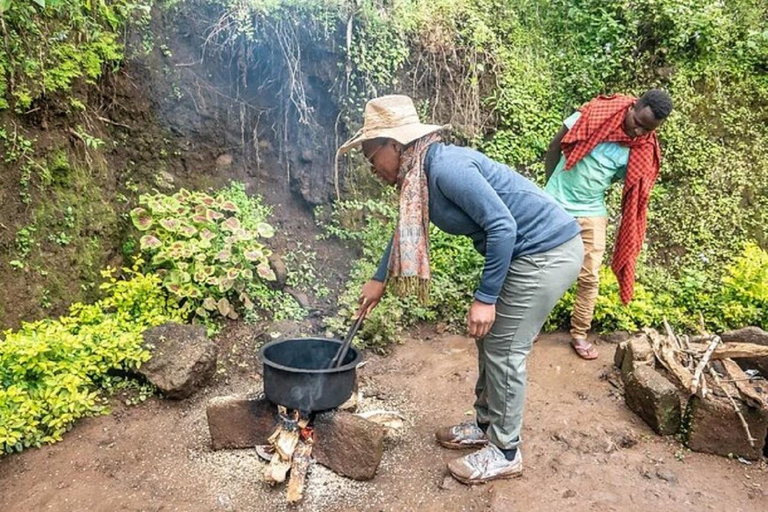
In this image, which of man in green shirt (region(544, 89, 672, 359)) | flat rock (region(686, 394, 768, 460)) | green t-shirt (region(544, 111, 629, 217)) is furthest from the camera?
green t-shirt (region(544, 111, 629, 217))

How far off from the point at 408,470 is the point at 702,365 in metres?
1.92

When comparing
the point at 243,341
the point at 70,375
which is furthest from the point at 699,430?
the point at 70,375

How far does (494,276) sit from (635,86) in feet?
15.8

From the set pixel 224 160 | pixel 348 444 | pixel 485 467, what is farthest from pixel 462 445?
pixel 224 160

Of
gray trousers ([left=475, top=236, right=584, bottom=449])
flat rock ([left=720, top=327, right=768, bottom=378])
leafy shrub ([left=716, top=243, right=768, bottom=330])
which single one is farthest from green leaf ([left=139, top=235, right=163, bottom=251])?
leafy shrub ([left=716, top=243, right=768, bottom=330])

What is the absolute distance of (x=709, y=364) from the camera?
3.73m

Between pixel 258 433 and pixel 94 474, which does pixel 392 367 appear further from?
pixel 94 474

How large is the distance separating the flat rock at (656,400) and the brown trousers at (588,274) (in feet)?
3.02

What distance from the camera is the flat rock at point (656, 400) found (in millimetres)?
3473

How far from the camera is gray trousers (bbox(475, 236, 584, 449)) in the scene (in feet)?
8.91

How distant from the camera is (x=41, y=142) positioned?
13.4 ft

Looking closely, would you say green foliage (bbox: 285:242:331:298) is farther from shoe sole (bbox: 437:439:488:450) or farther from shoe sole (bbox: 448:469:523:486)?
shoe sole (bbox: 448:469:523:486)

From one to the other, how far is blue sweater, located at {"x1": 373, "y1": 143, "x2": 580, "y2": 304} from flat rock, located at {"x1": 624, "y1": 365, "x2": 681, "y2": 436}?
1419 mm

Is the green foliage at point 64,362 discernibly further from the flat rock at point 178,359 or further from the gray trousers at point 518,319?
the gray trousers at point 518,319
